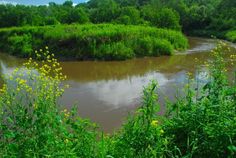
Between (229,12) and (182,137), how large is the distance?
115ft

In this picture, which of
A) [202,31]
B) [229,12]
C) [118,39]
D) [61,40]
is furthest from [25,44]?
[229,12]

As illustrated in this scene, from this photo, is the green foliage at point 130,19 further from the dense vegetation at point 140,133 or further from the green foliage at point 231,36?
the dense vegetation at point 140,133

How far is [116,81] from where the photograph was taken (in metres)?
14.7

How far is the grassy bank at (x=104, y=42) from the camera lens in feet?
65.2

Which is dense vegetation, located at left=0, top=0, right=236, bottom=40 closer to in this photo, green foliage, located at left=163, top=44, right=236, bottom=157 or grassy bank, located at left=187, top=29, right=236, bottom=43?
grassy bank, located at left=187, top=29, right=236, bottom=43

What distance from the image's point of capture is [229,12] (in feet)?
121

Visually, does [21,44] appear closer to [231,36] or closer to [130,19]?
[130,19]

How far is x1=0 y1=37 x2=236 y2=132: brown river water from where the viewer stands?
10.2m

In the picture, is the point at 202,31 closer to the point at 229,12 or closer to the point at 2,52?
the point at 229,12

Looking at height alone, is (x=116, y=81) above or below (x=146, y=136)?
below

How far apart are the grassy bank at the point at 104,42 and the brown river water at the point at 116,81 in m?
Answer: 0.65

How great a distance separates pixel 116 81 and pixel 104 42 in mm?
5912

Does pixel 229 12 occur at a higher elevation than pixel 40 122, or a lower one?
higher

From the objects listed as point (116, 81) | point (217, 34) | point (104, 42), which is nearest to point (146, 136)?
point (116, 81)
